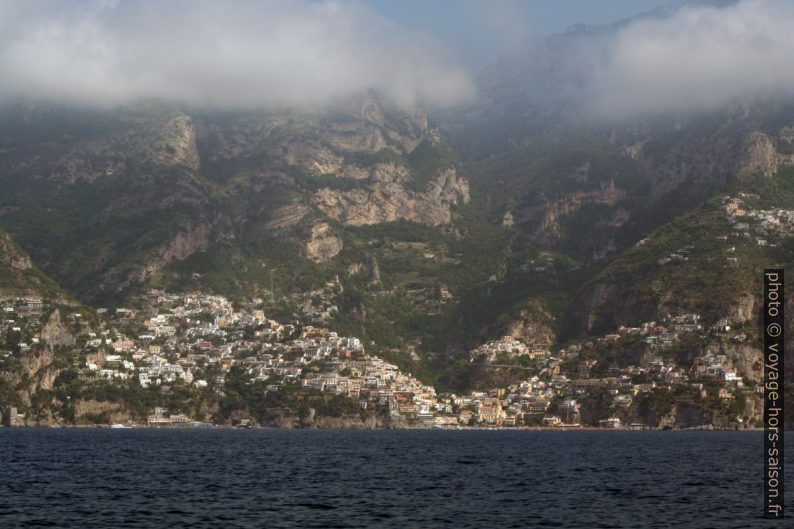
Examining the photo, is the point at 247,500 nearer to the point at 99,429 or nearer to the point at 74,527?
the point at 74,527

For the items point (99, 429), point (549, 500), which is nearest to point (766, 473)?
point (549, 500)

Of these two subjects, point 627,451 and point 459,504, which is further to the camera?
point 627,451

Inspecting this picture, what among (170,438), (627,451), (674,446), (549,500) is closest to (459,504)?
(549,500)

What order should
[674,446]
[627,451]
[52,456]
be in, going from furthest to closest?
[674,446] < [627,451] < [52,456]

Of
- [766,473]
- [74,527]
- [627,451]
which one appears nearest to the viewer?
[74,527]

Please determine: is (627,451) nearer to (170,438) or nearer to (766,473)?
(766,473)

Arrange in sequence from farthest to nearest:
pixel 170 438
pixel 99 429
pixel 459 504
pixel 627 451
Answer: pixel 99 429 < pixel 170 438 < pixel 627 451 < pixel 459 504
